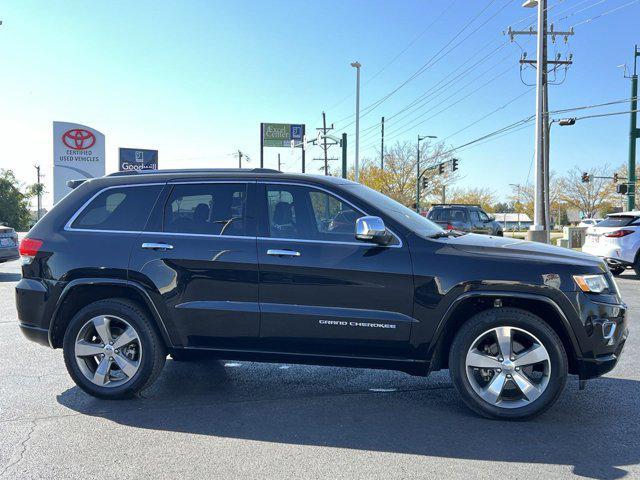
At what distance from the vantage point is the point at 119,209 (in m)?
4.65

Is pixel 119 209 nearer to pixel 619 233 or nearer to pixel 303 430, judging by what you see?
pixel 303 430

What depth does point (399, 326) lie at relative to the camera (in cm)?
404

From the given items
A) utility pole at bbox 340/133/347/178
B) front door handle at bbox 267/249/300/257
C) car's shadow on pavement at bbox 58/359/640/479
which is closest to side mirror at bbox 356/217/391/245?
front door handle at bbox 267/249/300/257

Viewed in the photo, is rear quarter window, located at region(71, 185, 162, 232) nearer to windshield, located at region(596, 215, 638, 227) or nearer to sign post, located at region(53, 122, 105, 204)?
windshield, located at region(596, 215, 638, 227)

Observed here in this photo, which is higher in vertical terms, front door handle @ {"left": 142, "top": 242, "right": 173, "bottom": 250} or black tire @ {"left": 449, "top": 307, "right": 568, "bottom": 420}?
front door handle @ {"left": 142, "top": 242, "right": 173, "bottom": 250}

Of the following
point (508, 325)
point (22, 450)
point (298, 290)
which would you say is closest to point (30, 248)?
point (22, 450)

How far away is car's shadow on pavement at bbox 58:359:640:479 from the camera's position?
3.60 meters

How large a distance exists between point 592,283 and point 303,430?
2.37 metres

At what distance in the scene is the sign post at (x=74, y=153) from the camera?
26828 mm

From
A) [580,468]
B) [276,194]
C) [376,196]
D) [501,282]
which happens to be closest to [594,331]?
[501,282]

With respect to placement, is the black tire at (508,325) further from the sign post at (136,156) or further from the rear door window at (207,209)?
the sign post at (136,156)

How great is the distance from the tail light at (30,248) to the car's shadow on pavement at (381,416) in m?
1.22

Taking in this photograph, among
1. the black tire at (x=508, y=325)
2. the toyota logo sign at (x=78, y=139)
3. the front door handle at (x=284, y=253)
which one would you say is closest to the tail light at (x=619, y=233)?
the black tire at (x=508, y=325)

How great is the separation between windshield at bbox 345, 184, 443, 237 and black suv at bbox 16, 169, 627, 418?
0.03m
